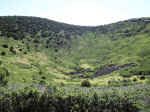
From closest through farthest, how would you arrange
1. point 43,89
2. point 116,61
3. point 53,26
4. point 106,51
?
point 43,89
point 116,61
point 106,51
point 53,26

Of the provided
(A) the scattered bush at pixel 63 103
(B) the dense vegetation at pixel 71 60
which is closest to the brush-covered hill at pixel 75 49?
(B) the dense vegetation at pixel 71 60

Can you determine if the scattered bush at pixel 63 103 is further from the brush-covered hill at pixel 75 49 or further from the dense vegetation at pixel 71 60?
the brush-covered hill at pixel 75 49

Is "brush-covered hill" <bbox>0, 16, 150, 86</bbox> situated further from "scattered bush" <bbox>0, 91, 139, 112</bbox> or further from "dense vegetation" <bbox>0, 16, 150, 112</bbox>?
"scattered bush" <bbox>0, 91, 139, 112</bbox>

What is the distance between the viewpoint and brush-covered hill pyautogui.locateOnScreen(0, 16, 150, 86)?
72350 millimetres

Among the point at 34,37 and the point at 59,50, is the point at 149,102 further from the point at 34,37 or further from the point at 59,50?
the point at 34,37

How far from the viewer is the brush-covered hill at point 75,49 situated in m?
72.4

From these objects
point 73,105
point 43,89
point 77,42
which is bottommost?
point 73,105

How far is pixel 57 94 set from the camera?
2794 cm

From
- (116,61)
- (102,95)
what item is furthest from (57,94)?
(116,61)

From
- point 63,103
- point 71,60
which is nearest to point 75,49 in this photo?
point 71,60

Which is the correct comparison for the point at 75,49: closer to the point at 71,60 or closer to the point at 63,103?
the point at 71,60

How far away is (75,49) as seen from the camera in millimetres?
123562

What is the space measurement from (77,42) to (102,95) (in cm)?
10944

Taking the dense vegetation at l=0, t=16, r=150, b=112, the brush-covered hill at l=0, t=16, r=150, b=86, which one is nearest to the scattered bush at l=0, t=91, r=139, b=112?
the dense vegetation at l=0, t=16, r=150, b=112
